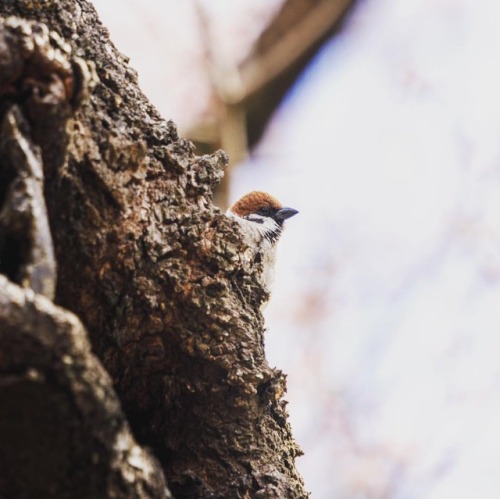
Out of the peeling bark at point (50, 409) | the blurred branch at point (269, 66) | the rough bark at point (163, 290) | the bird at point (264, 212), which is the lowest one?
the peeling bark at point (50, 409)

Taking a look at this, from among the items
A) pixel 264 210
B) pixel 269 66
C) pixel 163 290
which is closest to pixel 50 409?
pixel 163 290

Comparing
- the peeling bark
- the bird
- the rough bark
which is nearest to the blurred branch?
the bird

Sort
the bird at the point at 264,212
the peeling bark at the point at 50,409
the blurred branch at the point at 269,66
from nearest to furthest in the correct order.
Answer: the peeling bark at the point at 50,409 → the bird at the point at 264,212 → the blurred branch at the point at 269,66

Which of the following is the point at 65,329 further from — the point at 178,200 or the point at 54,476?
the point at 178,200

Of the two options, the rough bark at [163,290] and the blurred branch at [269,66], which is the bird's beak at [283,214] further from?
the rough bark at [163,290]

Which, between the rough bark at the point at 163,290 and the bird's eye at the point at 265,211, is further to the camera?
the bird's eye at the point at 265,211

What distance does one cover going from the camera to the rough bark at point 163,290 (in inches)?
54.8

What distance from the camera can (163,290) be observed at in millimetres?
1492

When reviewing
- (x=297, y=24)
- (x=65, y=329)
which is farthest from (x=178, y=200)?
(x=297, y=24)

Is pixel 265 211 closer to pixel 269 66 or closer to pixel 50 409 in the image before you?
pixel 269 66

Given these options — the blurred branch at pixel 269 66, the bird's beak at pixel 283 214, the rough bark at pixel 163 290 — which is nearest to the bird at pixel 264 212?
the bird's beak at pixel 283 214

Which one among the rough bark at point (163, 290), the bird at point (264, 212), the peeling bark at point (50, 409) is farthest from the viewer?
the bird at point (264, 212)

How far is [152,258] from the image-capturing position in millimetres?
1475

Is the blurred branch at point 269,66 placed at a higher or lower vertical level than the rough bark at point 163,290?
higher
